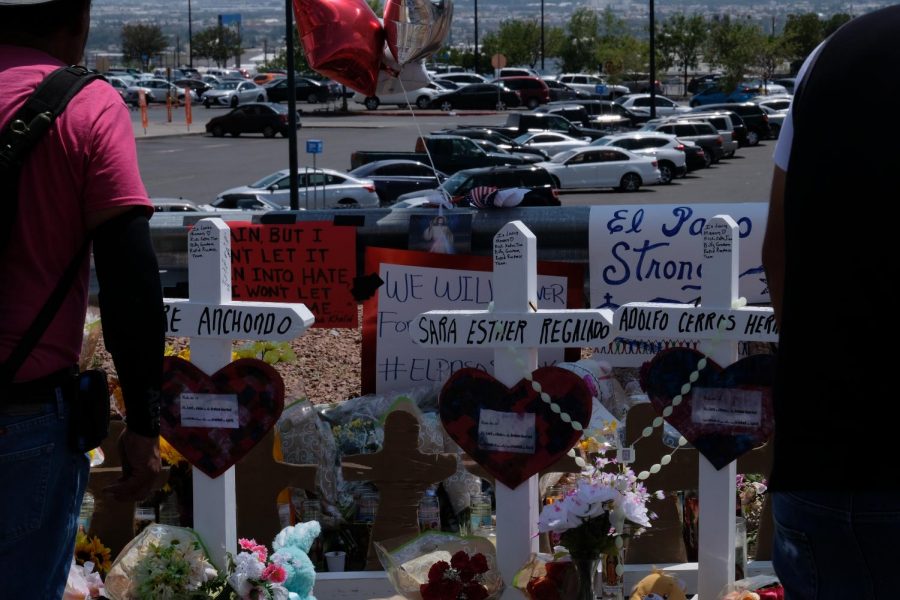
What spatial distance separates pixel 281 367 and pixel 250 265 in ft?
2.04

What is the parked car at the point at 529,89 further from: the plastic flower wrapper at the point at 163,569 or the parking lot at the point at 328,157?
the plastic flower wrapper at the point at 163,569

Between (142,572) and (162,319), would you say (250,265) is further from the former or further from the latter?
(162,319)

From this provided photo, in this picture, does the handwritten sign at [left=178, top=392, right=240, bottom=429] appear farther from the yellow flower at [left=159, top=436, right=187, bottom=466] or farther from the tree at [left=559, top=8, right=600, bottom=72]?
the tree at [left=559, top=8, right=600, bottom=72]

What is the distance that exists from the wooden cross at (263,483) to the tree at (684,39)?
2732 inches

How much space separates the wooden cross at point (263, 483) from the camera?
4.35 meters

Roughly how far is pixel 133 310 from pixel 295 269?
150 inches

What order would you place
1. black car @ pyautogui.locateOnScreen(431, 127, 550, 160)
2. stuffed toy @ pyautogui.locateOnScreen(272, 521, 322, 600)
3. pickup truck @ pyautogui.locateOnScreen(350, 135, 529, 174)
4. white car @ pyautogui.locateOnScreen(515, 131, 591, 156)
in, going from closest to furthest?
1. stuffed toy @ pyautogui.locateOnScreen(272, 521, 322, 600)
2. pickup truck @ pyautogui.locateOnScreen(350, 135, 529, 174)
3. black car @ pyautogui.locateOnScreen(431, 127, 550, 160)
4. white car @ pyautogui.locateOnScreen(515, 131, 591, 156)

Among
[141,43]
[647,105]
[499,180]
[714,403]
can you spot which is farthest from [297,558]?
[141,43]

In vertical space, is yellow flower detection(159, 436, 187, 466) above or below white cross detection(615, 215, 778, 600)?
below

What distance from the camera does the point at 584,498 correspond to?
3.67m

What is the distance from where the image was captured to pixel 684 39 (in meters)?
72.6

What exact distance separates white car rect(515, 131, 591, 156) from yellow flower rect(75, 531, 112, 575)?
102 ft

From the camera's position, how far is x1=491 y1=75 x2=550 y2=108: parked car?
56.5 meters

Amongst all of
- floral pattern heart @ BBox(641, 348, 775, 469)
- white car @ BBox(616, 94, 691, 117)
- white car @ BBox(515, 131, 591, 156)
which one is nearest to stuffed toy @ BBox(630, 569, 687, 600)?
floral pattern heart @ BBox(641, 348, 775, 469)
